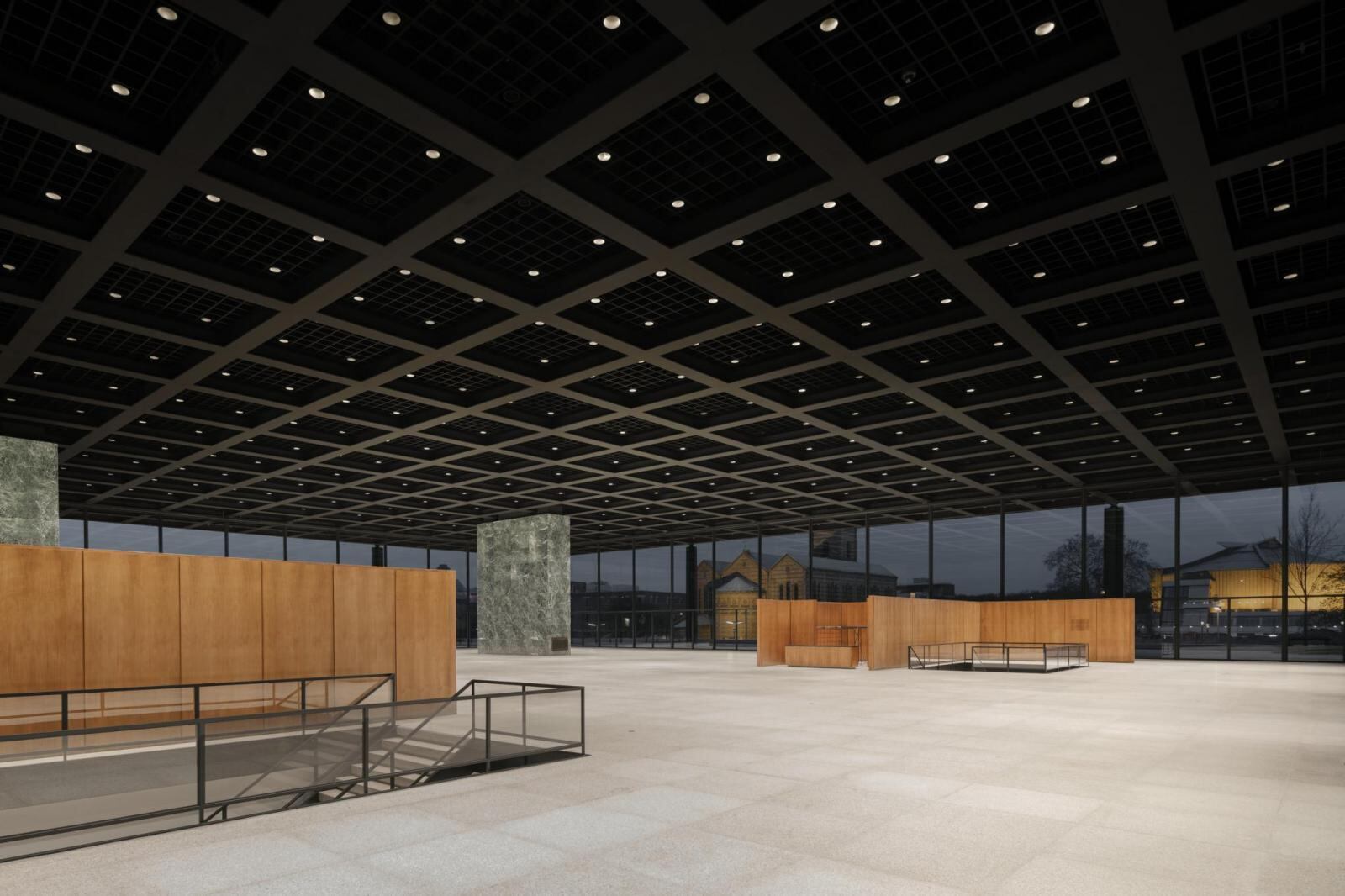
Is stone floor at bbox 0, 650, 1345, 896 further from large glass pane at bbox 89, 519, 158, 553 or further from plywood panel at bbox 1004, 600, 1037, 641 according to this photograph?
large glass pane at bbox 89, 519, 158, 553

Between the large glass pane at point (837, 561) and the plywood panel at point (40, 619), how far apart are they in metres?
37.5

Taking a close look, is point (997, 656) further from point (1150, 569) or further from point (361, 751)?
point (361, 751)

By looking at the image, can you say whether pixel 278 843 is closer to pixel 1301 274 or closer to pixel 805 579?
pixel 1301 274

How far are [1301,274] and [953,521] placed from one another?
2748 cm

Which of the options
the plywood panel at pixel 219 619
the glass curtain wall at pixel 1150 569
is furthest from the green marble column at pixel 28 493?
the glass curtain wall at pixel 1150 569

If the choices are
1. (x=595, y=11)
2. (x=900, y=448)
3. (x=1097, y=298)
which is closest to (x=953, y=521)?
(x=900, y=448)

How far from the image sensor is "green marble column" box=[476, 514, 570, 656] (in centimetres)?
4112

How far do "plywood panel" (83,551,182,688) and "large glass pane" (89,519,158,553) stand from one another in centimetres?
3704

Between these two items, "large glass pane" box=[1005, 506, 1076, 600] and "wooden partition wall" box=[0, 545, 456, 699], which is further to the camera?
"large glass pane" box=[1005, 506, 1076, 600]

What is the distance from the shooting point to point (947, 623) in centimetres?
3512

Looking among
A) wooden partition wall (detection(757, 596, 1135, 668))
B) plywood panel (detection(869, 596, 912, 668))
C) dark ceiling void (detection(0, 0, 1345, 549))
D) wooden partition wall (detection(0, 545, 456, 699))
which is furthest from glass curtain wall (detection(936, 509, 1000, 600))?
wooden partition wall (detection(0, 545, 456, 699))

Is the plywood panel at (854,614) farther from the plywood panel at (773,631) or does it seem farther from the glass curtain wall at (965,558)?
the glass curtain wall at (965,558)

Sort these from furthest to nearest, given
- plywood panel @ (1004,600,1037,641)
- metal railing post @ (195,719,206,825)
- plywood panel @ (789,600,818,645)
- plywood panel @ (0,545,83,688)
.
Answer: plywood panel @ (1004,600,1037,641) < plywood panel @ (789,600,818,645) < plywood panel @ (0,545,83,688) < metal railing post @ (195,719,206,825)

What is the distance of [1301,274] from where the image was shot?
16.5 m
